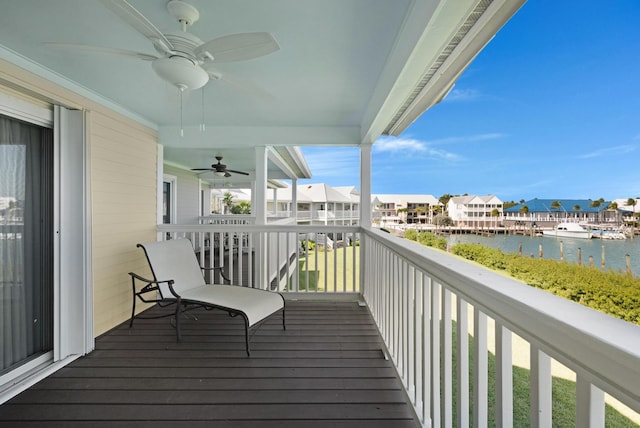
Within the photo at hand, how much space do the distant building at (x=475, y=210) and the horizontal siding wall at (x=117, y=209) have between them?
3275 millimetres

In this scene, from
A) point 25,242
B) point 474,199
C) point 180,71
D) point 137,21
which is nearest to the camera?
point 474,199

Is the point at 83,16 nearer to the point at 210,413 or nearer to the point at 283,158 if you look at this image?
the point at 210,413

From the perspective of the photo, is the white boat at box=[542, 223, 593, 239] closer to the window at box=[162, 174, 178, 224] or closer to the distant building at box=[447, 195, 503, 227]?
the distant building at box=[447, 195, 503, 227]

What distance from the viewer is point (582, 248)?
0.66 metres

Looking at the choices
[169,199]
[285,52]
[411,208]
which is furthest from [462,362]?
[169,199]

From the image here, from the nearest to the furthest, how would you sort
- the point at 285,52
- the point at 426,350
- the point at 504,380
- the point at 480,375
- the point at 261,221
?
the point at 504,380 < the point at 480,375 < the point at 426,350 < the point at 285,52 < the point at 261,221

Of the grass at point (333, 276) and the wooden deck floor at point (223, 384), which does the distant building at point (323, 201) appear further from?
the wooden deck floor at point (223, 384)

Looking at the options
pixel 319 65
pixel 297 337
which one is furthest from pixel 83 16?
pixel 297 337

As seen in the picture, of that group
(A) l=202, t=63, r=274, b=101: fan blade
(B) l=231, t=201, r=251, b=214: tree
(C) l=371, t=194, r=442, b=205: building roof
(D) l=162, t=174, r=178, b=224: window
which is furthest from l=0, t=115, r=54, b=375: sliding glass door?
(B) l=231, t=201, r=251, b=214: tree

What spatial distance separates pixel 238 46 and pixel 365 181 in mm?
2840

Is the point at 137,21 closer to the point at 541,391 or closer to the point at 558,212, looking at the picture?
the point at 558,212

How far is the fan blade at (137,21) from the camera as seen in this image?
133 centimetres

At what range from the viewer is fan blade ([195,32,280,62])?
1.55 meters

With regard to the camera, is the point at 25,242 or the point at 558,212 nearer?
the point at 558,212
